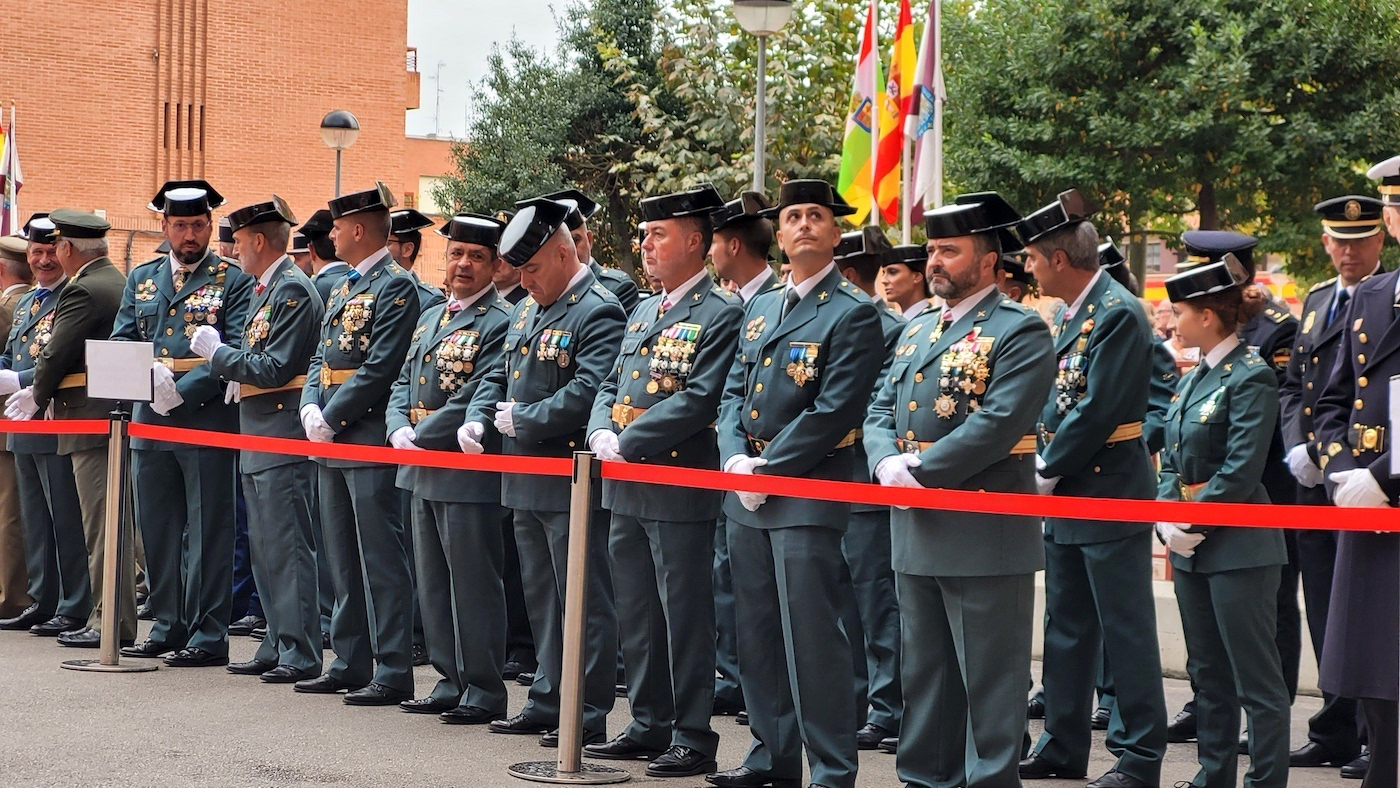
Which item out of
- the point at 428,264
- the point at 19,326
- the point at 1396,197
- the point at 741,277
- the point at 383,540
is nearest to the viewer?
the point at 1396,197

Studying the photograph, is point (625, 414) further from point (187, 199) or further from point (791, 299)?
point (187, 199)

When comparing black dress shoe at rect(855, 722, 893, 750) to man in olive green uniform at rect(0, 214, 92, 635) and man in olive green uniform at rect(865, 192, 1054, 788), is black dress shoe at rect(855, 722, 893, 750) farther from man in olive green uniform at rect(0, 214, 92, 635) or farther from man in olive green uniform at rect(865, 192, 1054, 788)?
man in olive green uniform at rect(0, 214, 92, 635)

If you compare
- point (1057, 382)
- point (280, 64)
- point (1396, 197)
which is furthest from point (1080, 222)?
point (280, 64)

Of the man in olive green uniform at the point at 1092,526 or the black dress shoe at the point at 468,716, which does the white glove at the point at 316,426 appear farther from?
the man in olive green uniform at the point at 1092,526

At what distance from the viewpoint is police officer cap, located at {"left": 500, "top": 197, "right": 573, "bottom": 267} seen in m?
6.37

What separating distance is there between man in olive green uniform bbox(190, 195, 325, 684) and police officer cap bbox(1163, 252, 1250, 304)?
158 inches

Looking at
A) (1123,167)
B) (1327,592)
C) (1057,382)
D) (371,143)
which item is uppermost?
(371,143)

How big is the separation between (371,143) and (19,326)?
77.9 feet

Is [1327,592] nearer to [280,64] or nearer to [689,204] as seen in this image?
[689,204]

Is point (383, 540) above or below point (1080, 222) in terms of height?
below

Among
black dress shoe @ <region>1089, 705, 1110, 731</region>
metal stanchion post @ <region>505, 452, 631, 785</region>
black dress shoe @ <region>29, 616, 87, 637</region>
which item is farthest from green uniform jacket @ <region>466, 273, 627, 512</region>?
black dress shoe @ <region>29, 616, 87, 637</region>

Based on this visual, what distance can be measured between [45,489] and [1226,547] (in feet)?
20.8

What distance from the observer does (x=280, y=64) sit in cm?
3134

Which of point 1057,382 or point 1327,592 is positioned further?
point 1327,592
